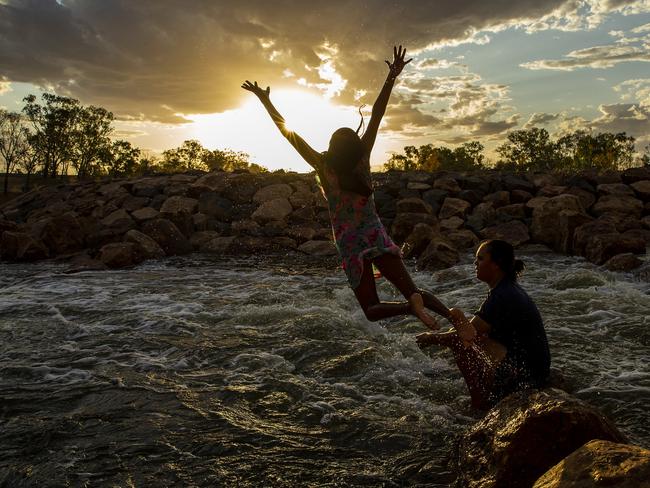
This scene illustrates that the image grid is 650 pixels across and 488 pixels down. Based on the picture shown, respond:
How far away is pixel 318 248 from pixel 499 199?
18.0 feet

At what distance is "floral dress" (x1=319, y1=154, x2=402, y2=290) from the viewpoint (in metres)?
4.51

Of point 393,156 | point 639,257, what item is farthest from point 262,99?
point 393,156

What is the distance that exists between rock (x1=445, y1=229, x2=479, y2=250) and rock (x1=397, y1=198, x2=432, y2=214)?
1304mm

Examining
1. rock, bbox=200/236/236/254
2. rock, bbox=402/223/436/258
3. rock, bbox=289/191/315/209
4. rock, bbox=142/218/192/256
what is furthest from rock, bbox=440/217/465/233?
rock, bbox=142/218/192/256

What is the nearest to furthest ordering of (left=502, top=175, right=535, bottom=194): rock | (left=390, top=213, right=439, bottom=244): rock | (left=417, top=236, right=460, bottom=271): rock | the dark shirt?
the dark shirt < (left=417, top=236, right=460, bottom=271): rock < (left=390, top=213, right=439, bottom=244): rock < (left=502, top=175, right=535, bottom=194): rock

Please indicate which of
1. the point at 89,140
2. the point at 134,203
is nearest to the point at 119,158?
the point at 89,140

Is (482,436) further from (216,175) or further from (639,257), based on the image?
(216,175)

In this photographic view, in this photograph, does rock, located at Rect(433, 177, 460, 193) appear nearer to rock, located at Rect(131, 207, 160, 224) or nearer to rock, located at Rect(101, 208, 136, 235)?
rock, located at Rect(131, 207, 160, 224)

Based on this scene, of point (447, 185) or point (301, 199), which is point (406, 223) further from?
point (301, 199)

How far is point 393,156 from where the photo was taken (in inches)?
1156

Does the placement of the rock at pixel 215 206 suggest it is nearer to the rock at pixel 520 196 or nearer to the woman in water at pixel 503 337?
the rock at pixel 520 196

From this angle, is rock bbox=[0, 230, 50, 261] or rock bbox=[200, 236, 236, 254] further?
rock bbox=[200, 236, 236, 254]

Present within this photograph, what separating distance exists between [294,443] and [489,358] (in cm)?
159

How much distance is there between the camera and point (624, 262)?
962cm
